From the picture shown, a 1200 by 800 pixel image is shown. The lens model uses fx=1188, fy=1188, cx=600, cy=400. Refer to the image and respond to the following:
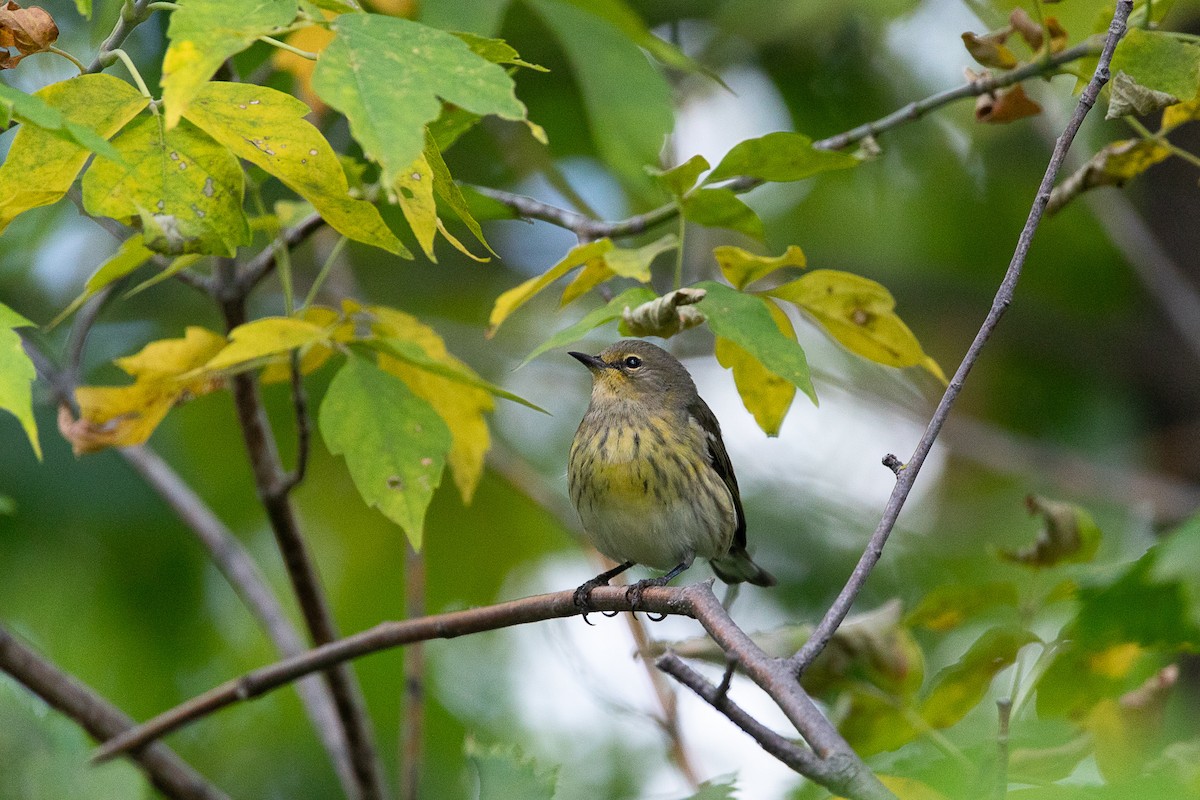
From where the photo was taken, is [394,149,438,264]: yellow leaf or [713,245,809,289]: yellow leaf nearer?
[394,149,438,264]: yellow leaf

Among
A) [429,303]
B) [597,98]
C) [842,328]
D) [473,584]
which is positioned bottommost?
[473,584]

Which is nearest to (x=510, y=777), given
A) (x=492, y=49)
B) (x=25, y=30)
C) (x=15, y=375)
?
(x=15, y=375)

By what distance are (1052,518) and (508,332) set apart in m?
4.39

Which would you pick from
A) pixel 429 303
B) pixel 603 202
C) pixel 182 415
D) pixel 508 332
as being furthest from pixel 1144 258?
pixel 182 415

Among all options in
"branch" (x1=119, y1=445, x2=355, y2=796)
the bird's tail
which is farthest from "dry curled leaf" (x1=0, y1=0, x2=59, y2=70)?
the bird's tail

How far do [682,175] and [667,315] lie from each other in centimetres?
40

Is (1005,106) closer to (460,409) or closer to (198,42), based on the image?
(460,409)

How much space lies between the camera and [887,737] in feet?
10.3

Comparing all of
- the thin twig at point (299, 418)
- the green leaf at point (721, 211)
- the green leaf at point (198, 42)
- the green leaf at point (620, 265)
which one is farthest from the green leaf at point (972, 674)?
the green leaf at point (198, 42)

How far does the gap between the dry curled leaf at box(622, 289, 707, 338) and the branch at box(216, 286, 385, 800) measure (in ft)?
3.83

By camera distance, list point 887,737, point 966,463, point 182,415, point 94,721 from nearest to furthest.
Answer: point 887,737
point 94,721
point 182,415
point 966,463

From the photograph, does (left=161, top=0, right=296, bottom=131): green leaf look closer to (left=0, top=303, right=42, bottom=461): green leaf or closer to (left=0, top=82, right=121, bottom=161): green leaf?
(left=0, top=82, right=121, bottom=161): green leaf

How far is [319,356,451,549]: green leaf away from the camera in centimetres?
260

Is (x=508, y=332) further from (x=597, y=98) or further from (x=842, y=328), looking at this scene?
(x=842, y=328)
